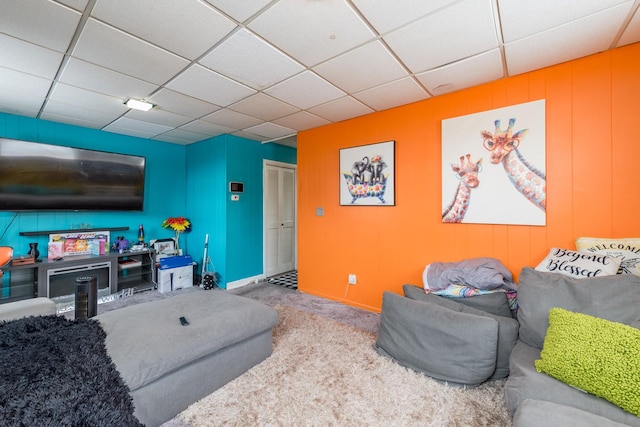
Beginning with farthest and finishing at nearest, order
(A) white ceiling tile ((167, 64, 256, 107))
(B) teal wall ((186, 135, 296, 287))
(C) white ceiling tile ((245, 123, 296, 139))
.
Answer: (B) teal wall ((186, 135, 296, 287)) → (C) white ceiling tile ((245, 123, 296, 139)) → (A) white ceiling tile ((167, 64, 256, 107))

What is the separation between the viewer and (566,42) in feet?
6.26

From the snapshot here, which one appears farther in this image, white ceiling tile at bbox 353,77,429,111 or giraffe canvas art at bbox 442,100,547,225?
white ceiling tile at bbox 353,77,429,111

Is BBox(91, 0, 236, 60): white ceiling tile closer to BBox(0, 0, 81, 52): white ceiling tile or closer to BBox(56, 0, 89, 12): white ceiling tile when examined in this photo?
BBox(56, 0, 89, 12): white ceiling tile

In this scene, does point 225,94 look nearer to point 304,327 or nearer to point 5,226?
point 304,327

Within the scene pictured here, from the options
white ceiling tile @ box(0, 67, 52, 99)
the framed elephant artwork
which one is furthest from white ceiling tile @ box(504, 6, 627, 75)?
white ceiling tile @ box(0, 67, 52, 99)

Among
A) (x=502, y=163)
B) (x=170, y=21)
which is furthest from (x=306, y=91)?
(x=502, y=163)

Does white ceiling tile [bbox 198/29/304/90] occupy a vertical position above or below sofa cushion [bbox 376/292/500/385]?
above

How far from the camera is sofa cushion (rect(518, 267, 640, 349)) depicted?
1475 mm

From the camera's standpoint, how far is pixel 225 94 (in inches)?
109

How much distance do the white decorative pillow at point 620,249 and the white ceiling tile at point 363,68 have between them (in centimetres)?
196

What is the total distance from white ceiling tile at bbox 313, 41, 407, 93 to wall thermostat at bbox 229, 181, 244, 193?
8.13 feet

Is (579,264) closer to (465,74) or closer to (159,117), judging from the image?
(465,74)

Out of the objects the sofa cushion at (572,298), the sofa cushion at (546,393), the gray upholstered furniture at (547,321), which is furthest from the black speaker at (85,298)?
the sofa cushion at (572,298)

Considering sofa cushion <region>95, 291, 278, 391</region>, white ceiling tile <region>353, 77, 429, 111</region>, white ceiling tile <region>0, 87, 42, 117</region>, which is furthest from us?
white ceiling tile <region>0, 87, 42, 117</region>
